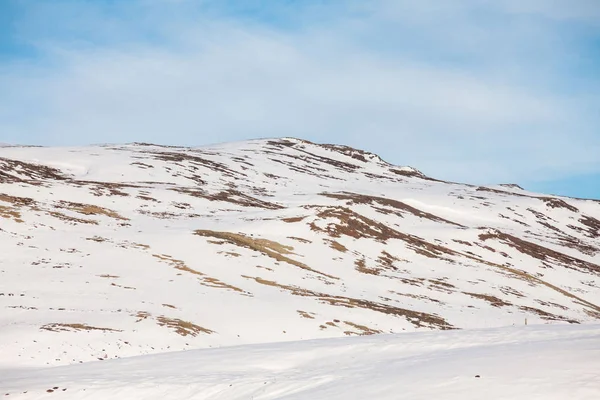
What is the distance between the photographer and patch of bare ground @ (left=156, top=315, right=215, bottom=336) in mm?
30984

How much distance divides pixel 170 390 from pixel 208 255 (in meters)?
35.0

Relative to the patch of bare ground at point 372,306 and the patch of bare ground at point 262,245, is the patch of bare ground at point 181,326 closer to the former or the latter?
the patch of bare ground at point 372,306

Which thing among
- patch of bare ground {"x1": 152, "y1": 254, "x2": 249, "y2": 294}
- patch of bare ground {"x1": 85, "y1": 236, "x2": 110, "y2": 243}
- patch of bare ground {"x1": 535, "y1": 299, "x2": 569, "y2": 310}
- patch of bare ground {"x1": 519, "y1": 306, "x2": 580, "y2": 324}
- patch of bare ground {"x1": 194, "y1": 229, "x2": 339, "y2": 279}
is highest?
patch of bare ground {"x1": 194, "y1": 229, "x2": 339, "y2": 279}

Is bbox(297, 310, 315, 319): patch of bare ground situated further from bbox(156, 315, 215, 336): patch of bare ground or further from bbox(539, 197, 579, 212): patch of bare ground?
bbox(539, 197, 579, 212): patch of bare ground

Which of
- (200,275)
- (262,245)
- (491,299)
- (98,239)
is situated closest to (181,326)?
(200,275)

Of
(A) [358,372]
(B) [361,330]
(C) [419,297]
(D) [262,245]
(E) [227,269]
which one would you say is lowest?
(B) [361,330]

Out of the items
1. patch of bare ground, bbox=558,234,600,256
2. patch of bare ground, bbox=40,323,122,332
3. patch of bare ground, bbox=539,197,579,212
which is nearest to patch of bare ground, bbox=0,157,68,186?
patch of bare ground, bbox=40,323,122,332

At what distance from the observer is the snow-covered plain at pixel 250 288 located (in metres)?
21.1

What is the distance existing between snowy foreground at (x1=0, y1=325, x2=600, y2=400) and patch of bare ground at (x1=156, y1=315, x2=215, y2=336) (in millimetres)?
4594

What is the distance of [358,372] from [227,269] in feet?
105

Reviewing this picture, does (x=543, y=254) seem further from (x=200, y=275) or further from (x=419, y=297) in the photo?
(x=200, y=275)

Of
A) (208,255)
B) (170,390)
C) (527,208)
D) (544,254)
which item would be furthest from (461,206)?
(170,390)

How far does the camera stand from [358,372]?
19.6 m

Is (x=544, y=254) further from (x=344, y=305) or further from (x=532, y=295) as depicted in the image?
(x=344, y=305)
